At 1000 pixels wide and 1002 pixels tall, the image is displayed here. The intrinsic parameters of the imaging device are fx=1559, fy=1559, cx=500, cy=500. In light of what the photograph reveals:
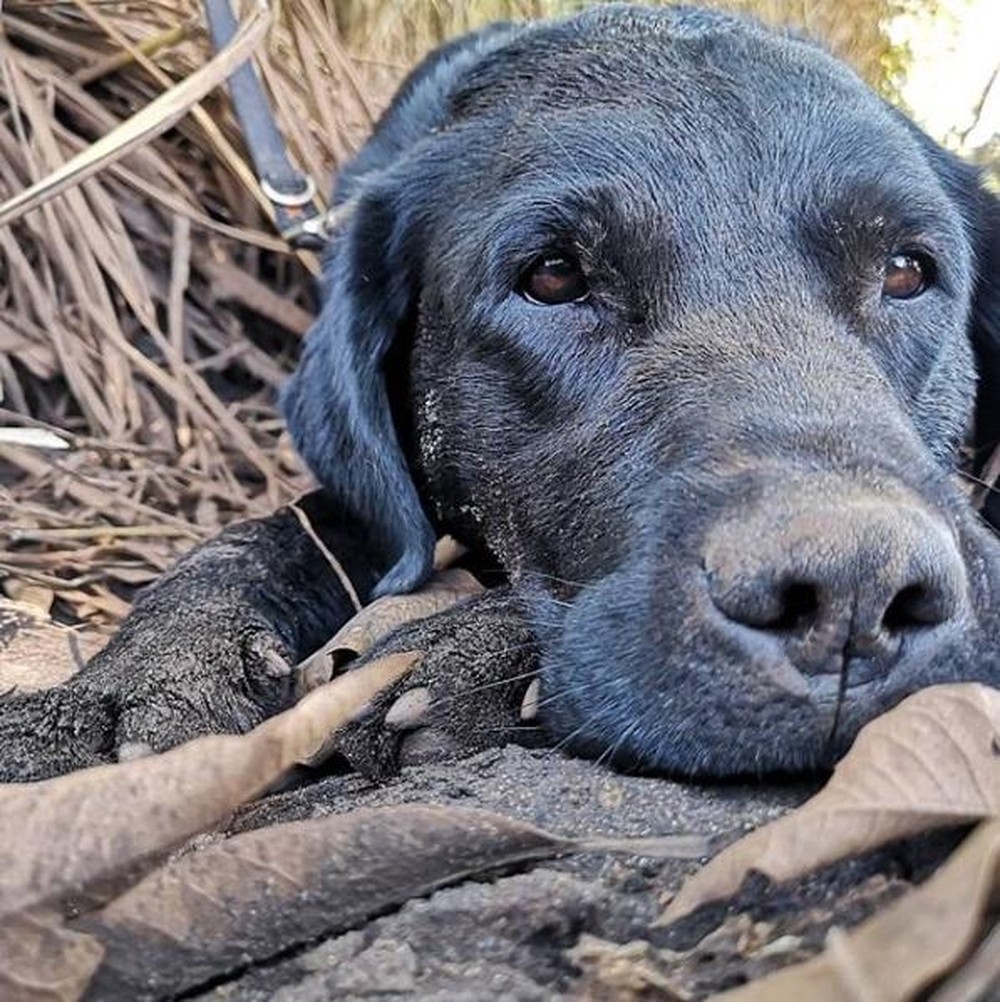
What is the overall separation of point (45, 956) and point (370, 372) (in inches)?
81.7

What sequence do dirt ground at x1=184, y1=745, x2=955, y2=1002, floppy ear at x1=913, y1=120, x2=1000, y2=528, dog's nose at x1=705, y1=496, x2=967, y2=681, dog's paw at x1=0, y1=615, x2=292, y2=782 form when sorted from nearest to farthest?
1. dirt ground at x1=184, y1=745, x2=955, y2=1002
2. dog's nose at x1=705, y1=496, x2=967, y2=681
3. dog's paw at x1=0, y1=615, x2=292, y2=782
4. floppy ear at x1=913, y1=120, x2=1000, y2=528

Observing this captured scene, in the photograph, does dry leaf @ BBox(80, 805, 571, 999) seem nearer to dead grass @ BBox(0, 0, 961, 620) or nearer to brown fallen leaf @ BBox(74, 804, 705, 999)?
brown fallen leaf @ BBox(74, 804, 705, 999)

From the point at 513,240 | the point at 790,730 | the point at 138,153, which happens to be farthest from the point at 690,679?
the point at 138,153

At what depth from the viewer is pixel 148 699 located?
232 cm

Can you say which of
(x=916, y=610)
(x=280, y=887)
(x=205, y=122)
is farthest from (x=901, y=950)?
(x=205, y=122)

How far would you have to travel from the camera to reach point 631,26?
3178mm

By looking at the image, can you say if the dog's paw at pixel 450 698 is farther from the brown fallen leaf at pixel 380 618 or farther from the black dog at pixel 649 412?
the brown fallen leaf at pixel 380 618

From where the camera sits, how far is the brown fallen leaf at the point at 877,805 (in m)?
1.27

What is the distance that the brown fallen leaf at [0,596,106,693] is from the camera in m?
2.96

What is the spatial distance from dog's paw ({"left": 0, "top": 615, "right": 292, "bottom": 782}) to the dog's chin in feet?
1.79

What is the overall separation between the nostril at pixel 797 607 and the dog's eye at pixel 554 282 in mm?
1050

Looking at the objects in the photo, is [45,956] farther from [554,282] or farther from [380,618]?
[554,282]

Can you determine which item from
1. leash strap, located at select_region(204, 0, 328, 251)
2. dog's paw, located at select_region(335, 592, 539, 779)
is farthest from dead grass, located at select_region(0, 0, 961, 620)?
dog's paw, located at select_region(335, 592, 539, 779)

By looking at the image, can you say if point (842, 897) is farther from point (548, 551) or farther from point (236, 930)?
point (548, 551)
